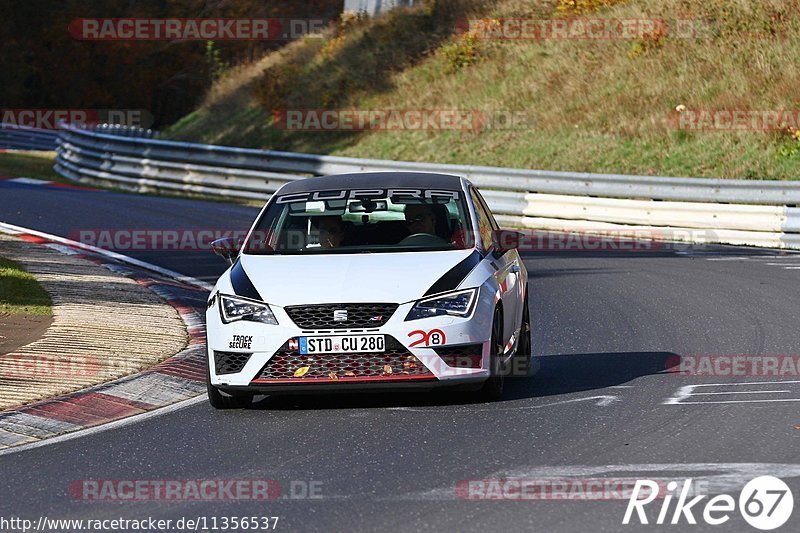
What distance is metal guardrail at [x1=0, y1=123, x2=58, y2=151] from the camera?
44469mm

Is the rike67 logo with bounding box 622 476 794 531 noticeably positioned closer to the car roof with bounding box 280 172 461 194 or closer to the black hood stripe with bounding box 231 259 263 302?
the black hood stripe with bounding box 231 259 263 302

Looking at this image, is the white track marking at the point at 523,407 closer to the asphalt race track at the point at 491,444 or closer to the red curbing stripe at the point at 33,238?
the asphalt race track at the point at 491,444

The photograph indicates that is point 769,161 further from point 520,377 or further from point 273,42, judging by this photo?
point 273,42

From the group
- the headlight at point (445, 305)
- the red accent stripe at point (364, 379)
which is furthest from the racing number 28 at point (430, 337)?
the red accent stripe at point (364, 379)

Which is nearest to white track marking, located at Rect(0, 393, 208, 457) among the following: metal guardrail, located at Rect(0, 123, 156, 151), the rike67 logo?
the rike67 logo

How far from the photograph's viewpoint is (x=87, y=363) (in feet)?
34.9

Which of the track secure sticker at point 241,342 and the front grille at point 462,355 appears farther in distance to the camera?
the track secure sticker at point 241,342

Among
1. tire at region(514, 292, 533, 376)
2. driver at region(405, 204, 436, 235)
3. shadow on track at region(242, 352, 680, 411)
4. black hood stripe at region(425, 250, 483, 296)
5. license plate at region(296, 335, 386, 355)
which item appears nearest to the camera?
license plate at region(296, 335, 386, 355)

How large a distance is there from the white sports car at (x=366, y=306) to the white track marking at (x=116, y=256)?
19.4 ft

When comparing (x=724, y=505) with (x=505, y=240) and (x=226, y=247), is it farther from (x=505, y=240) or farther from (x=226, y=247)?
(x=226, y=247)

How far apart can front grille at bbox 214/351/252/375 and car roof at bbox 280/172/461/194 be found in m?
1.91

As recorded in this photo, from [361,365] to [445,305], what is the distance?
0.66m

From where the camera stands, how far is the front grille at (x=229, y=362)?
9.08 meters

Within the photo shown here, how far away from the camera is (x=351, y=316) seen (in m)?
8.88
